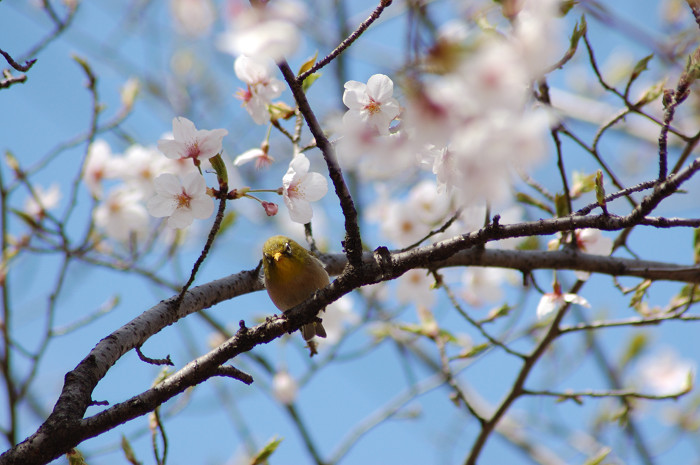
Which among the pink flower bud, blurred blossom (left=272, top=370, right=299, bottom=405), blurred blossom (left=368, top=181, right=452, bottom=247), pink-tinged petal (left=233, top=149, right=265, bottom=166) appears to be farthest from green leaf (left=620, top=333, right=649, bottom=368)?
the pink flower bud

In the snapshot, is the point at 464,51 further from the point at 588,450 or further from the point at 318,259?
the point at 588,450

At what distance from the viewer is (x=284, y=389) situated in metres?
4.06

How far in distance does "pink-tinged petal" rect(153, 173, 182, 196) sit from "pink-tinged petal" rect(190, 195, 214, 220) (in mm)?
57

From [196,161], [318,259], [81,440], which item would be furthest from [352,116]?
[81,440]

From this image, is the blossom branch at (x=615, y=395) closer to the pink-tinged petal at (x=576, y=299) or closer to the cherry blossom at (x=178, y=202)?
the pink-tinged petal at (x=576, y=299)

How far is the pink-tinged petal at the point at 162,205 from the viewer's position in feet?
5.87

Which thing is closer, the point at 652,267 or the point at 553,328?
the point at 652,267

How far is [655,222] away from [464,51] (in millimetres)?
1012

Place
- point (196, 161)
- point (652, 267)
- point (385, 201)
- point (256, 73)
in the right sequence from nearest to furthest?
point (196, 161), point (256, 73), point (652, 267), point (385, 201)

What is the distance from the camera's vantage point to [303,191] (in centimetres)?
187

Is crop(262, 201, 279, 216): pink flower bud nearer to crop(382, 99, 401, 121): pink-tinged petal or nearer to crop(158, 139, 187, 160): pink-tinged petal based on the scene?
crop(158, 139, 187, 160): pink-tinged petal

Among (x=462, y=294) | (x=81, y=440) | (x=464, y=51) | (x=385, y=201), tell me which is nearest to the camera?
(x=464, y=51)

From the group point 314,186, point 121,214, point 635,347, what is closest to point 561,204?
point 314,186

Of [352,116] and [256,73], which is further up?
[256,73]
